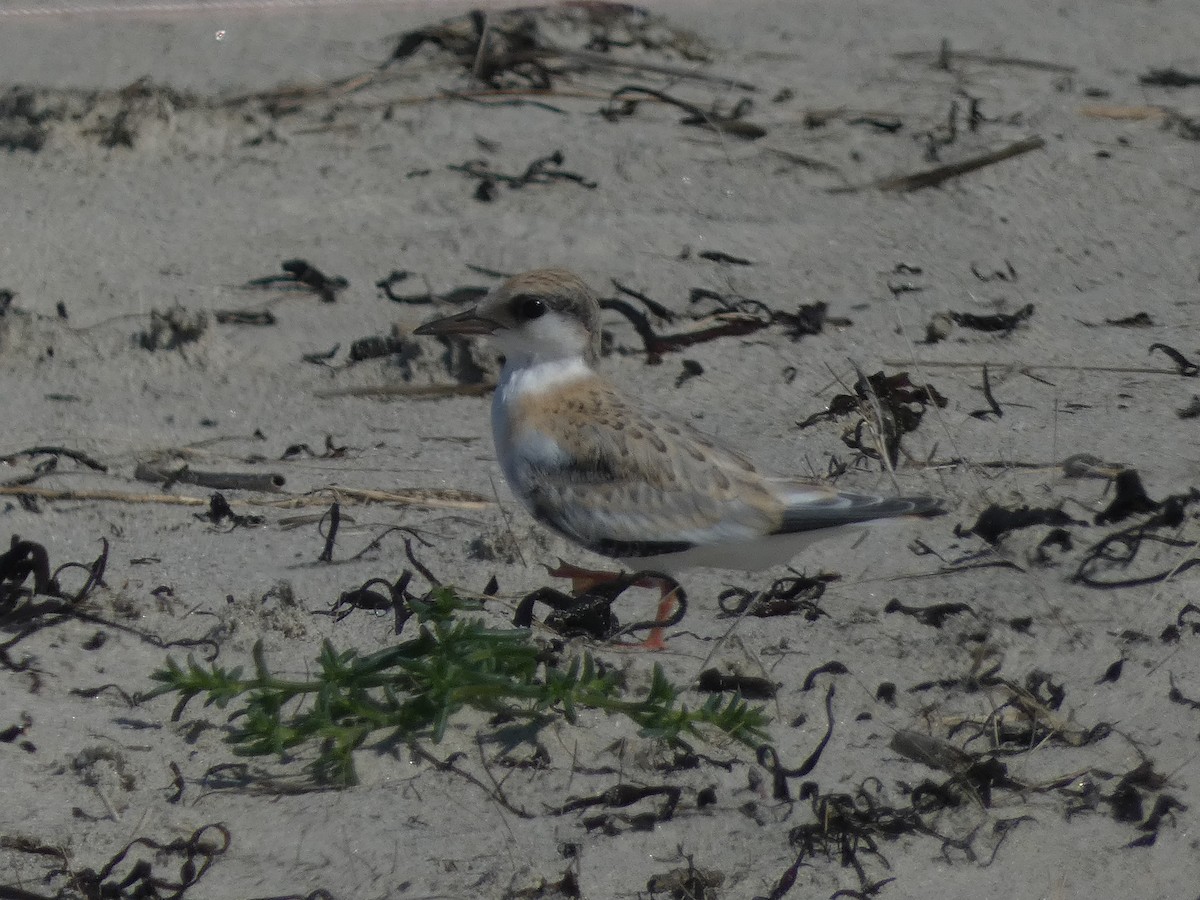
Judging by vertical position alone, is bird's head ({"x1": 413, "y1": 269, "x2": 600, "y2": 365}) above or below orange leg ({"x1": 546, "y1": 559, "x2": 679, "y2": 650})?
above

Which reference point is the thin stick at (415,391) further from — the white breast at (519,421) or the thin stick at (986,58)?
the thin stick at (986,58)

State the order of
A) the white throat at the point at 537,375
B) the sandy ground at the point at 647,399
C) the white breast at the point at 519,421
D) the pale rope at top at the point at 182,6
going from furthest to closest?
the pale rope at top at the point at 182,6 → the white throat at the point at 537,375 → the white breast at the point at 519,421 → the sandy ground at the point at 647,399

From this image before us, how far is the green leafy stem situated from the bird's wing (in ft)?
2.14

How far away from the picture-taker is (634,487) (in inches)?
152

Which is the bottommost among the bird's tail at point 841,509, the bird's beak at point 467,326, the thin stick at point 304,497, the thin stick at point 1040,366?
the thin stick at point 304,497

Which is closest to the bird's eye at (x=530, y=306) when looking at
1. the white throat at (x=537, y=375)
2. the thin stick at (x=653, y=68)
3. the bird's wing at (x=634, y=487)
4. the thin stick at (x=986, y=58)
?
the white throat at (x=537, y=375)

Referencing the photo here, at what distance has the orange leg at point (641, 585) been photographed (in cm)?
365

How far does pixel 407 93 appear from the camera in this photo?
6910mm

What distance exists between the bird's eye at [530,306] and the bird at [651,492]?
0.17 m

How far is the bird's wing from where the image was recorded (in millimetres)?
3803

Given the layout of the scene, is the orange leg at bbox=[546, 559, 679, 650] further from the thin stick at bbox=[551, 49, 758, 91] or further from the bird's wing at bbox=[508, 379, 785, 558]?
the thin stick at bbox=[551, 49, 758, 91]

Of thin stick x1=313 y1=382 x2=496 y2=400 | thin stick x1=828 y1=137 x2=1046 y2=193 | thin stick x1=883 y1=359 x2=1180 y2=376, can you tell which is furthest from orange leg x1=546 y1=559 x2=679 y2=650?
thin stick x1=828 y1=137 x2=1046 y2=193

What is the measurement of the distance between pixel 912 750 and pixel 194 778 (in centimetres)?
140

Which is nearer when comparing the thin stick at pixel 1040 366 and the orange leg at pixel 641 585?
the orange leg at pixel 641 585
